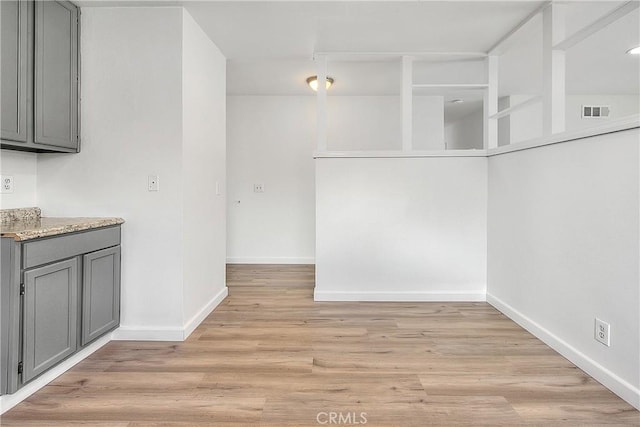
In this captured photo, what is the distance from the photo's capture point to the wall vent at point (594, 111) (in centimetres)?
516

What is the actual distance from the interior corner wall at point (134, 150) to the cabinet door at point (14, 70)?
1.56 feet

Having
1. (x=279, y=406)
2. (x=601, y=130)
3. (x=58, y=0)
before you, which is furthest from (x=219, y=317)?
(x=601, y=130)

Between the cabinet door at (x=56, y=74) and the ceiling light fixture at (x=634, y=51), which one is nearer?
the cabinet door at (x=56, y=74)

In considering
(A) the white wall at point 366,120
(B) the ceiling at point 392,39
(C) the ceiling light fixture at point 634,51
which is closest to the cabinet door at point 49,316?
(B) the ceiling at point 392,39

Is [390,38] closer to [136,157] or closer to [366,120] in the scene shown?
[366,120]

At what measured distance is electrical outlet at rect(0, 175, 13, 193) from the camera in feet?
7.34

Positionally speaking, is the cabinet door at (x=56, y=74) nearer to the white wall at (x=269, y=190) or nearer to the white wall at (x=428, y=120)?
the white wall at (x=269, y=190)

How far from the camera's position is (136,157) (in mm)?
2504

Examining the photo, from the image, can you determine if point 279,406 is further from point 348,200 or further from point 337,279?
point 348,200

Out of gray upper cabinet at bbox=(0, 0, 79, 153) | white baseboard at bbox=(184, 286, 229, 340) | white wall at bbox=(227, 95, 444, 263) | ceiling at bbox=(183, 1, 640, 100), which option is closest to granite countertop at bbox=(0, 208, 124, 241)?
gray upper cabinet at bbox=(0, 0, 79, 153)

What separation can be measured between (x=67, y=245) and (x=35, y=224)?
28cm

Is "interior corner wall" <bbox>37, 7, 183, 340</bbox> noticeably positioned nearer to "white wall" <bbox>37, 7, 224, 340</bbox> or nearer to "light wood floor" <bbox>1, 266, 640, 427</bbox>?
"white wall" <bbox>37, 7, 224, 340</bbox>

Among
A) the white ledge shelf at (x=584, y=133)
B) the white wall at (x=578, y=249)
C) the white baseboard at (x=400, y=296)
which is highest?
the white ledge shelf at (x=584, y=133)

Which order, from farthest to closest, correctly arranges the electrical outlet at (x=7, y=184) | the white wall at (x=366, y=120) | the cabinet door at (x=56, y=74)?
the white wall at (x=366, y=120), the electrical outlet at (x=7, y=184), the cabinet door at (x=56, y=74)
